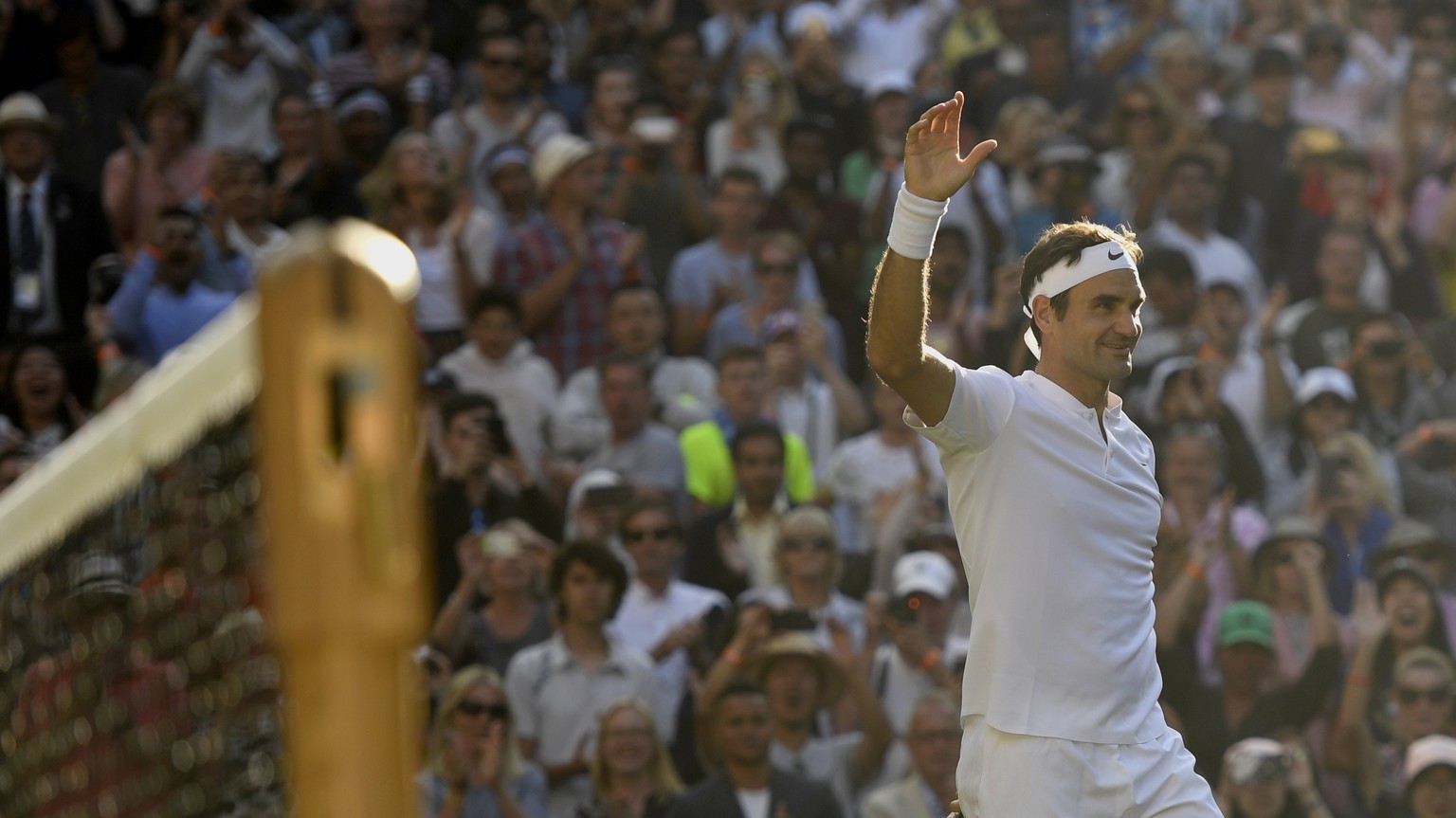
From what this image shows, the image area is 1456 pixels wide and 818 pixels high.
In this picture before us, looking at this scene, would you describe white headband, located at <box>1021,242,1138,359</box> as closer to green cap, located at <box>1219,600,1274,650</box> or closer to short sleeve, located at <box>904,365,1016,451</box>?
short sleeve, located at <box>904,365,1016,451</box>

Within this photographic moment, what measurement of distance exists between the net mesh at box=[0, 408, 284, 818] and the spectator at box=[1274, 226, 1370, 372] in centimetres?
888

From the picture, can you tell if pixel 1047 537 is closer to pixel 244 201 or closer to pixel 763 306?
pixel 763 306

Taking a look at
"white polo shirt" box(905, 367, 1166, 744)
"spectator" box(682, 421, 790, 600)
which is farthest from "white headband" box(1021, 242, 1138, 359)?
"spectator" box(682, 421, 790, 600)

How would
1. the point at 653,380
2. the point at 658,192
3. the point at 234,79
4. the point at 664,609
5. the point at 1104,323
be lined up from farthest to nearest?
1. the point at 234,79
2. the point at 658,192
3. the point at 653,380
4. the point at 664,609
5. the point at 1104,323

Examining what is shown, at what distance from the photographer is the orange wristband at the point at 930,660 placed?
32.2 ft

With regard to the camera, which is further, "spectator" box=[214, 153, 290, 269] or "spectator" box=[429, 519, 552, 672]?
"spectator" box=[214, 153, 290, 269]

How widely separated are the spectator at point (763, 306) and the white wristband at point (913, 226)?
6598mm

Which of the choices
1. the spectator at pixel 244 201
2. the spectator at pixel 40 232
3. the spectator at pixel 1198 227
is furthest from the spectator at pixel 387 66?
the spectator at pixel 1198 227

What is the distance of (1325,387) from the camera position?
11492 millimetres

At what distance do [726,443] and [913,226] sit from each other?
5919 mm

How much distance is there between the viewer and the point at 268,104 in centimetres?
1361

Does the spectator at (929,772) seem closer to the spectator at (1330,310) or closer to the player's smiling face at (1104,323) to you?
the player's smiling face at (1104,323)

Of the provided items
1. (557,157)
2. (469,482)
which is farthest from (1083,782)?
(557,157)

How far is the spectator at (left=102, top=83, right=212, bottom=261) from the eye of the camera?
1259 centimetres
